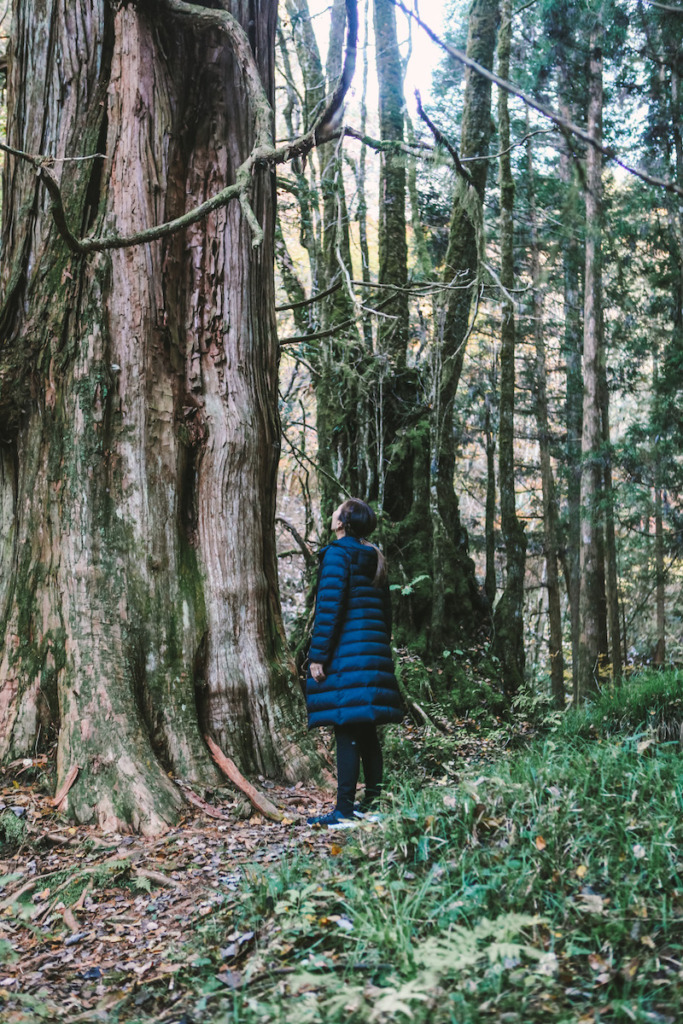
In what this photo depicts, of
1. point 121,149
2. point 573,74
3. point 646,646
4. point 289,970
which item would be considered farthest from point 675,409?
point 646,646

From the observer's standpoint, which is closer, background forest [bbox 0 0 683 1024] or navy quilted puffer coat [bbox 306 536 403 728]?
background forest [bbox 0 0 683 1024]

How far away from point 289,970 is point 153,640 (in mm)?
2564

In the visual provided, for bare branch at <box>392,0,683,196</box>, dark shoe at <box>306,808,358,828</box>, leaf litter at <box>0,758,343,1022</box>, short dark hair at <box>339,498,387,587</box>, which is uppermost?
bare branch at <box>392,0,683,196</box>

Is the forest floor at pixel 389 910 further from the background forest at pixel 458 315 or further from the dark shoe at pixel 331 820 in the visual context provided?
the background forest at pixel 458 315

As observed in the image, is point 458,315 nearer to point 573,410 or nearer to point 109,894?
point 109,894

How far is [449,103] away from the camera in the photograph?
17.0 m

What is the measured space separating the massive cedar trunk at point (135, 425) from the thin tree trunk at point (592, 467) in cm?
820

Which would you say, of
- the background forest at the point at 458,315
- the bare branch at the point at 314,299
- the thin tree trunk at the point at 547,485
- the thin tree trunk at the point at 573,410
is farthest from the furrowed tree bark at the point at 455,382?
the thin tree trunk at the point at 573,410

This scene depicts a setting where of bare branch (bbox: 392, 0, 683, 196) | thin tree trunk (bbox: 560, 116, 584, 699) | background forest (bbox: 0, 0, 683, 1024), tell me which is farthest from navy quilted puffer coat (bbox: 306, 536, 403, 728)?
thin tree trunk (bbox: 560, 116, 584, 699)

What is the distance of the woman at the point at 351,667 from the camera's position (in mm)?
4648

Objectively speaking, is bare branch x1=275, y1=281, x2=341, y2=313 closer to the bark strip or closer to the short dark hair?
the short dark hair

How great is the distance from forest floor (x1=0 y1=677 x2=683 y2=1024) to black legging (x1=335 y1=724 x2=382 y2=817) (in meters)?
0.31

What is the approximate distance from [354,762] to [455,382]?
601cm

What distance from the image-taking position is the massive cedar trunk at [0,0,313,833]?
4910 millimetres
